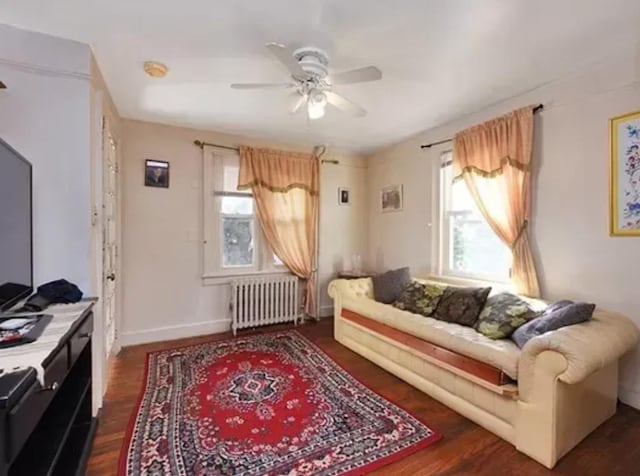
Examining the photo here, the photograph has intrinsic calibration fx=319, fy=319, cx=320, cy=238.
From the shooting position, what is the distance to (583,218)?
96.3 inches

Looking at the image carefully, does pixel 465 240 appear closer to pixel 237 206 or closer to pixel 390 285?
pixel 390 285

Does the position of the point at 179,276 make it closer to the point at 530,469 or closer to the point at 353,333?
the point at 353,333

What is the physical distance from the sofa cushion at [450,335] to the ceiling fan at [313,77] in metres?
1.74

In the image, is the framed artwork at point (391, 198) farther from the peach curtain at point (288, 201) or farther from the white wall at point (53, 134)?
the white wall at point (53, 134)

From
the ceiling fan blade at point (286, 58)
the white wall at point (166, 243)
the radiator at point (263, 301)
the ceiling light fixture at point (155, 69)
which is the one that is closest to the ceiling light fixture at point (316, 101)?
the ceiling fan blade at point (286, 58)

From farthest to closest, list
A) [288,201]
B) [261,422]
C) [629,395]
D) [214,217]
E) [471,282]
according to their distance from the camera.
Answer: [288,201] < [214,217] < [471,282] < [629,395] < [261,422]

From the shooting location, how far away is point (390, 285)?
344 cm

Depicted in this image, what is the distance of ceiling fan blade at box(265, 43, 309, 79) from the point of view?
5.47 feet

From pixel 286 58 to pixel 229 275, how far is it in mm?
2756

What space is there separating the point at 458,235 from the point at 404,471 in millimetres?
2476

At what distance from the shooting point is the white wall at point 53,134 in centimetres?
187

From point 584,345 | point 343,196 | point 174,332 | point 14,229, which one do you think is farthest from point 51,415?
point 343,196

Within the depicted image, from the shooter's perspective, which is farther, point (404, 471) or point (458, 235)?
point (458, 235)

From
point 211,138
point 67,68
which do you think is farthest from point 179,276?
point 67,68
